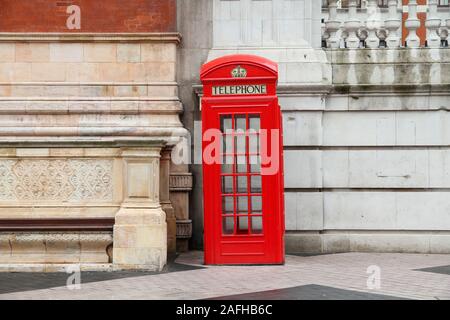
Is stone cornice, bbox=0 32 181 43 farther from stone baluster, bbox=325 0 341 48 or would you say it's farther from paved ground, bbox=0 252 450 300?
paved ground, bbox=0 252 450 300

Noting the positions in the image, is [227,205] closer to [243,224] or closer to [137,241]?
[243,224]

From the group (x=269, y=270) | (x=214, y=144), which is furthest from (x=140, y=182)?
(x=269, y=270)

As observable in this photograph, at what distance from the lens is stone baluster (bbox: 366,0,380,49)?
504 inches

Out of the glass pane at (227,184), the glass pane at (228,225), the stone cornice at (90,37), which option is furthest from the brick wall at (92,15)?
the glass pane at (228,225)

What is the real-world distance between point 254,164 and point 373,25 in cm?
327

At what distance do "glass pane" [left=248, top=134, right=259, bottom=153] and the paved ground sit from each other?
1.51 meters

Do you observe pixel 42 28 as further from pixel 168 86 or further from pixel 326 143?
pixel 326 143

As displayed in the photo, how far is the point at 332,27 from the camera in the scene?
42.2 feet

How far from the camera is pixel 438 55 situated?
12.7m

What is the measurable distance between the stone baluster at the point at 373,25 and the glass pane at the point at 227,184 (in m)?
3.30

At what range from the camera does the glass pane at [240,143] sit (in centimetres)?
1109

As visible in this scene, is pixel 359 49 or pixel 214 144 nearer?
pixel 214 144

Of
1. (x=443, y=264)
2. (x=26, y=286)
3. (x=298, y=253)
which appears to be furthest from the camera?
(x=298, y=253)
